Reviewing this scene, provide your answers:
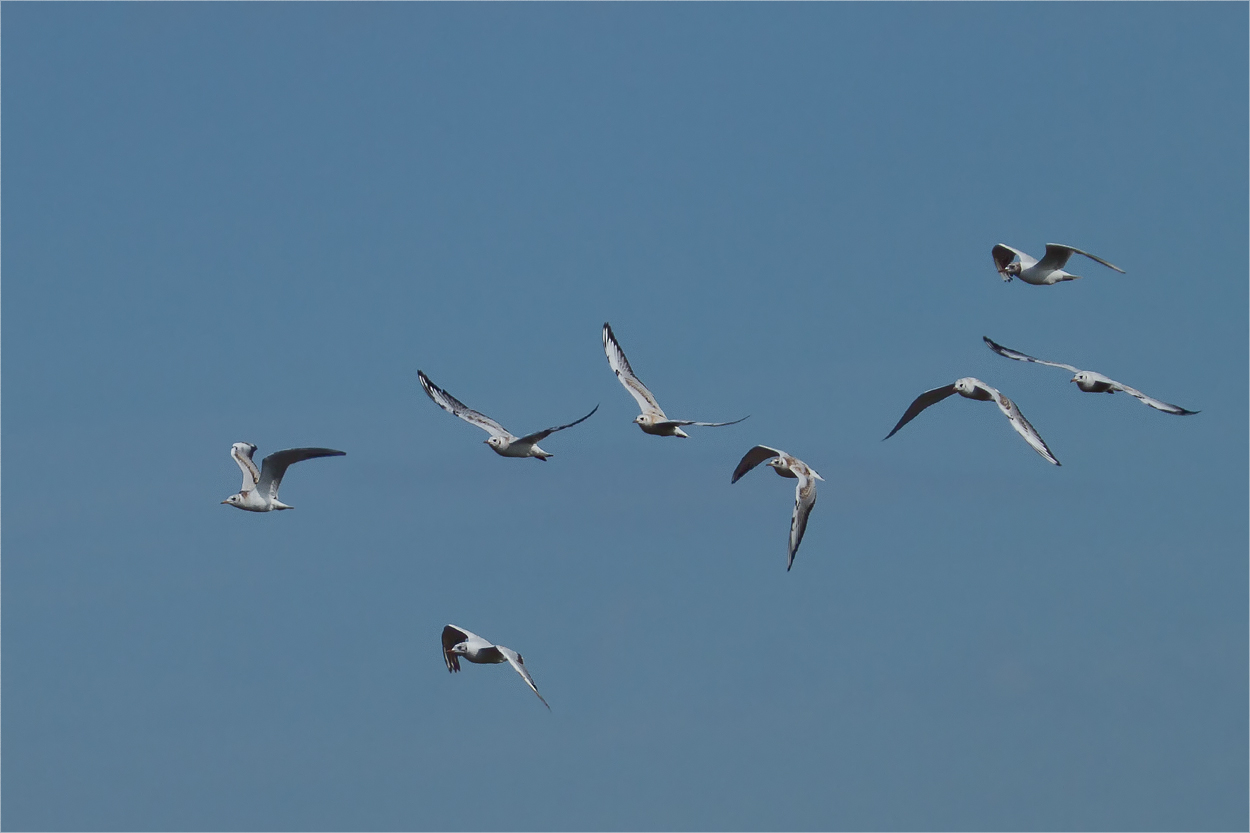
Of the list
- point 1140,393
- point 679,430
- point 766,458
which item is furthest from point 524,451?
point 1140,393

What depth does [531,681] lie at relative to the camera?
150ft

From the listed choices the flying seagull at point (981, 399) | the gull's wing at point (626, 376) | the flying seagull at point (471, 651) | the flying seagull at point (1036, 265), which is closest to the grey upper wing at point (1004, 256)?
the flying seagull at point (1036, 265)

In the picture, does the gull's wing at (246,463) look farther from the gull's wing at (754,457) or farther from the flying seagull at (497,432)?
the gull's wing at (754,457)

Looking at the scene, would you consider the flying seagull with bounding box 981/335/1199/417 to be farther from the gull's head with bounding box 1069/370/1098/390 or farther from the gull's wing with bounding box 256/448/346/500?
the gull's wing with bounding box 256/448/346/500

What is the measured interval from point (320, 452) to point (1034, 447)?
18.6m

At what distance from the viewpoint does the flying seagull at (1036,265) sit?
169ft

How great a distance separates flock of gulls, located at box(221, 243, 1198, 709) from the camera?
46906 mm

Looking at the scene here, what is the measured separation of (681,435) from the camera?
5162cm

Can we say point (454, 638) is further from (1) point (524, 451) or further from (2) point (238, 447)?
(2) point (238, 447)

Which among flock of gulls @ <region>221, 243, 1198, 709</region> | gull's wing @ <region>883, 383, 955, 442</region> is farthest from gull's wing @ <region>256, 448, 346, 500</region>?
gull's wing @ <region>883, 383, 955, 442</region>

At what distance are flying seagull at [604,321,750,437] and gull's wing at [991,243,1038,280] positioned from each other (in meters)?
10.1

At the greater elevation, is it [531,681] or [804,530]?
[804,530]

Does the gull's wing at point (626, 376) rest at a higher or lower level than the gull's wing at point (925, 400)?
higher

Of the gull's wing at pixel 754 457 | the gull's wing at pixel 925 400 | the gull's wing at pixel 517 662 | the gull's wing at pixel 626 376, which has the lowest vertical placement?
the gull's wing at pixel 517 662
